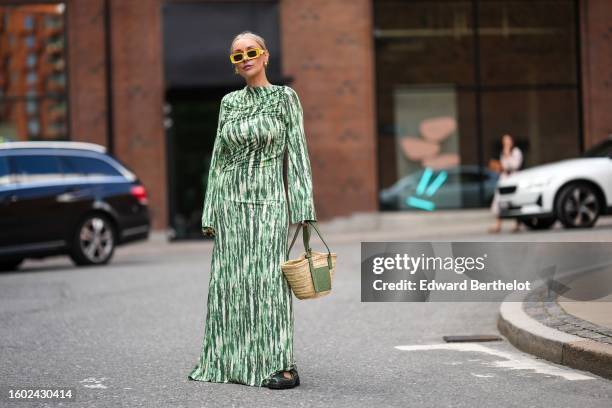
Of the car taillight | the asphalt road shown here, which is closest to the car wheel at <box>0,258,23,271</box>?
the car taillight

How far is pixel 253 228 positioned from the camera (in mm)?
5996

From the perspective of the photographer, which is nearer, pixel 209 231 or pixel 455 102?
pixel 209 231

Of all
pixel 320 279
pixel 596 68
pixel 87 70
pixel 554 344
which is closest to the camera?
pixel 320 279

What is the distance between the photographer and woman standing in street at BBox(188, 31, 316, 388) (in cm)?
588

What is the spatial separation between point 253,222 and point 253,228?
3 centimetres

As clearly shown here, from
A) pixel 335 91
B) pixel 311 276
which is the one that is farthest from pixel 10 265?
pixel 311 276

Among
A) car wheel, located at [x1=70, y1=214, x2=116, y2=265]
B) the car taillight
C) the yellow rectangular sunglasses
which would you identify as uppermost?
the yellow rectangular sunglasses

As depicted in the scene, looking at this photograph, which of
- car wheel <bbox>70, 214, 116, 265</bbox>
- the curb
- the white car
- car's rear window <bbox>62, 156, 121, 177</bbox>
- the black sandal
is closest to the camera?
the black sandal

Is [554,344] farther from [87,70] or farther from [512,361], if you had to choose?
[87,70]

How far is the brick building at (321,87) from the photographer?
74.7 ft

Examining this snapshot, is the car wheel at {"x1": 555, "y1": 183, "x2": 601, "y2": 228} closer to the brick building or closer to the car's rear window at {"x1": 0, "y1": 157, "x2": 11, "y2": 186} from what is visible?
the brick building

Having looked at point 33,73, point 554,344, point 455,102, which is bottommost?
point 554,344

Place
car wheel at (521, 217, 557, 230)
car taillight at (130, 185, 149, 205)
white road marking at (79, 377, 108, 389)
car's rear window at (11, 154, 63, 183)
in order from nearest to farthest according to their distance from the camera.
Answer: white road marking at (79, 377, 108, 389)
car's rear window at (11, 154, 63, 183)
car taillight at (130, 185, 149, 205)
car wheel at (521, 217, 557, 230)

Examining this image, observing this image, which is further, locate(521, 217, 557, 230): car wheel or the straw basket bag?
locate(521, 217, 557, 230): car wheel
